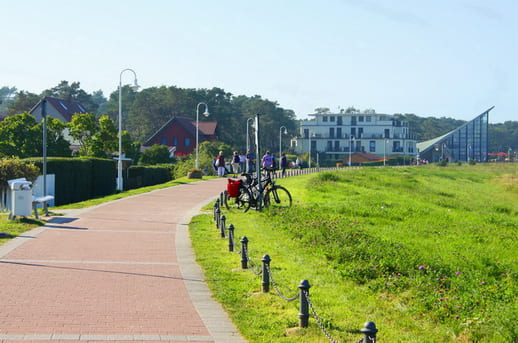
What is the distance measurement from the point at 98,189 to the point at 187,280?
891 inches

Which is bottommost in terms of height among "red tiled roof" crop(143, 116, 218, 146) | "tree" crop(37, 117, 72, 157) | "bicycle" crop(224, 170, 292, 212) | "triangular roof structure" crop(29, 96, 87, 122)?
"bicycle" crop(224, 170, 292, 212)

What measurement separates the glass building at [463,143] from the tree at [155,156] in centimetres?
7566

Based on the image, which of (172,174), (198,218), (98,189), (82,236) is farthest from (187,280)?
(172,174)

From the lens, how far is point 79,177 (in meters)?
27.6

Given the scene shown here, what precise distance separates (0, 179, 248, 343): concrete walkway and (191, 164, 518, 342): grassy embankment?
1.42ft

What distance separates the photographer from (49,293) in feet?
27.1

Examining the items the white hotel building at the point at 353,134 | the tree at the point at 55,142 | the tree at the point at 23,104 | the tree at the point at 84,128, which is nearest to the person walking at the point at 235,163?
the tree at the point at 55,142

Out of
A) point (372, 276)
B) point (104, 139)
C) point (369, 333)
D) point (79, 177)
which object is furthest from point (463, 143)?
point (369, 333)

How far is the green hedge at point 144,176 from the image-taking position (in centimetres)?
3894

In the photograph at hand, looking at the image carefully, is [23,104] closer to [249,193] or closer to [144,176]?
[144,176]

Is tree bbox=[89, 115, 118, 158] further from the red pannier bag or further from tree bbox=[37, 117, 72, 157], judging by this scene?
the red pannier bag

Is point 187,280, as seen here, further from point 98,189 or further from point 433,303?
point 98,189

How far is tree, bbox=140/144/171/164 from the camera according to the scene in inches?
2320

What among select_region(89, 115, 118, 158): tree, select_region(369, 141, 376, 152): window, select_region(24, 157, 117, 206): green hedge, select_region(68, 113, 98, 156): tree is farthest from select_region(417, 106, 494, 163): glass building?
select_region(24, 157, 117, 206): green hedge
